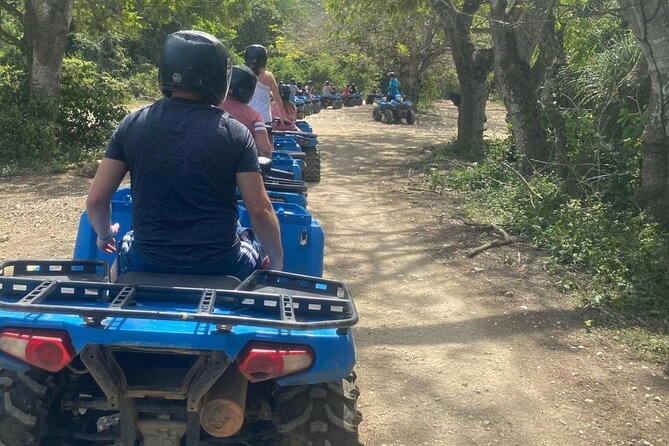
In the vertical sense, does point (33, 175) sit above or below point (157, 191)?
below

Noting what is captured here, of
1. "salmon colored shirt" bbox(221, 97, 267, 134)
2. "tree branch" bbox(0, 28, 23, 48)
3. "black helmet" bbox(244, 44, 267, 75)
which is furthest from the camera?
"tree branch" bbox(0, 28, 23, 48)

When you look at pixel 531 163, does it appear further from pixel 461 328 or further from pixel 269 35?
pixel 269 35

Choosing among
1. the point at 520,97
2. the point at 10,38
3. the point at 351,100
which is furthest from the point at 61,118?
the point at 351,100

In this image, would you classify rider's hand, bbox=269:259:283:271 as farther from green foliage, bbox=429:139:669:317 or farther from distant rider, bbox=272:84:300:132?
distant rider, bbox=272:84:300:132

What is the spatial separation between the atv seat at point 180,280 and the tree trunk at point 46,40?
1153cm

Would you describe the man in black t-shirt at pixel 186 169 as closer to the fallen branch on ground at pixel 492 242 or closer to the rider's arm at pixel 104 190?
the rider's arm at pixel 104 190

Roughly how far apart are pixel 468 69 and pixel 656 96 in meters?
8.34

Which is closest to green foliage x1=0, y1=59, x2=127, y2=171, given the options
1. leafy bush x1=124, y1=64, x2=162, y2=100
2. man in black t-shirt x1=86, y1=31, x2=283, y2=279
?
man in black t-shirt x1=86, y1=31, x2=283, y2=279

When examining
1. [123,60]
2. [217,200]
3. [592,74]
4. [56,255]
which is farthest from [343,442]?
[123,60]

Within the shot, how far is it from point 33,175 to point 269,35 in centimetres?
4482

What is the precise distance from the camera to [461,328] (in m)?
5.74

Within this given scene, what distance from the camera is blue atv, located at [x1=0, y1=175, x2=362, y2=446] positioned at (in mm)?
2490

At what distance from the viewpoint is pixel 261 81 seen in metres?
7.71

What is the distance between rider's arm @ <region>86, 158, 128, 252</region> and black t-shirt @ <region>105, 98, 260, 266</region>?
5 centimetres
